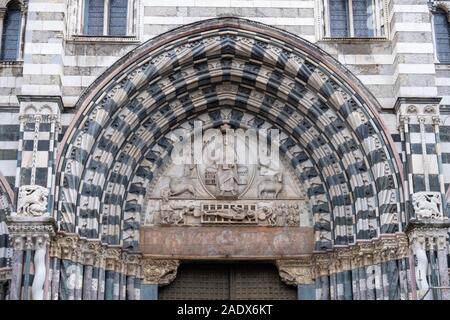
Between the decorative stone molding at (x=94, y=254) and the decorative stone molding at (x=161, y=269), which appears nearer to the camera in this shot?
the decorative stone molding at (x=94, y=254)

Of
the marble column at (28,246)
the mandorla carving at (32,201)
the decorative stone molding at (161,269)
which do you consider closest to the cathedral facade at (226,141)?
the decorative stone molding at (161,269)

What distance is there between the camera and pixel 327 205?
1895 cm

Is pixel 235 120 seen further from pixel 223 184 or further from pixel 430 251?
pixel 430 251

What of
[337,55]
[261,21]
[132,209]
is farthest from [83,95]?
[337,55]

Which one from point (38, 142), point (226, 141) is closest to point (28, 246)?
point (38, 142)

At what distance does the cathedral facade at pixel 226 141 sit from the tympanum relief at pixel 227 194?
0.03 m

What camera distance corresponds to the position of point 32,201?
16891 mm

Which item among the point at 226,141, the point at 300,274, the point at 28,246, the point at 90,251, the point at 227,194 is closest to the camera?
the point at 28,246

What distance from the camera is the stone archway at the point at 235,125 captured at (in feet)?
58.3

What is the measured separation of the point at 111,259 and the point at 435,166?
6.20m

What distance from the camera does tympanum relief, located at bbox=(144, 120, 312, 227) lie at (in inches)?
Answer: 743

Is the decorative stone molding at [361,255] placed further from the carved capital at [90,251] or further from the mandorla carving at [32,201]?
the mandorla carving at [32,201]

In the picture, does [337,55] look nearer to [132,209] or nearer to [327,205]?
[327,205]

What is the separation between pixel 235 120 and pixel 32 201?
188 inches
